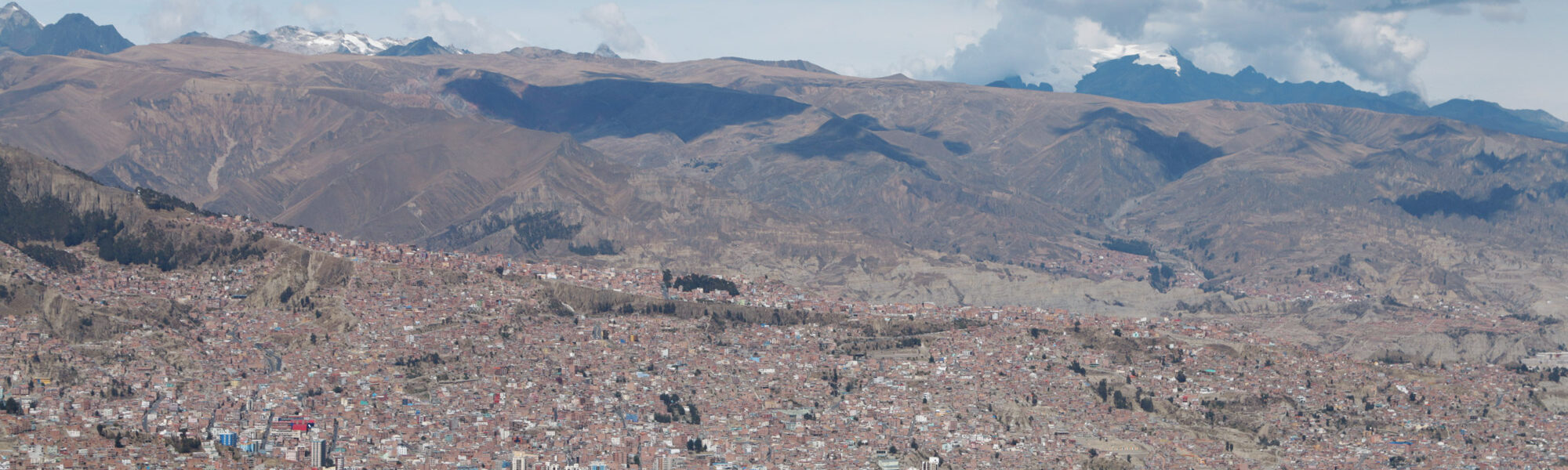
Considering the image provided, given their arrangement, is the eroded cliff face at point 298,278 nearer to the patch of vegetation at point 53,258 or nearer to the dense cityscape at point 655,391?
the dense cityscape at point 655,391

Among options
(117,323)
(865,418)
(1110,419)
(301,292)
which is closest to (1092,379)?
(1110,419)

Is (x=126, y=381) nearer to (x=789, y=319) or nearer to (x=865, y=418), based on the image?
(x=865, y=418)

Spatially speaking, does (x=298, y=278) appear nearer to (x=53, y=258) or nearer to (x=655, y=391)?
(x=53, y=258)

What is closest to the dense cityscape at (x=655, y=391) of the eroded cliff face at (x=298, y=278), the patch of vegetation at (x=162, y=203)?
the eroded cliff face at (x=298, y=278)

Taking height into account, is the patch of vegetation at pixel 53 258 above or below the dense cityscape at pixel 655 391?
above

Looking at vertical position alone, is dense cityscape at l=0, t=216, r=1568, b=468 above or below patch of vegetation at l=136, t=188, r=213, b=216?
below

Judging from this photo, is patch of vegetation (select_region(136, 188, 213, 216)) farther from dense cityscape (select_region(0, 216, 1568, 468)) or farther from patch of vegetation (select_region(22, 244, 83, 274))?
patch of vegetation (select_region(22, 244, 83, 274))

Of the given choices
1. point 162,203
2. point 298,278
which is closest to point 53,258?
point 298,278

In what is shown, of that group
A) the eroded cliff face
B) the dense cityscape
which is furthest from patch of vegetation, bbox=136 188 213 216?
the eroded cliff face
